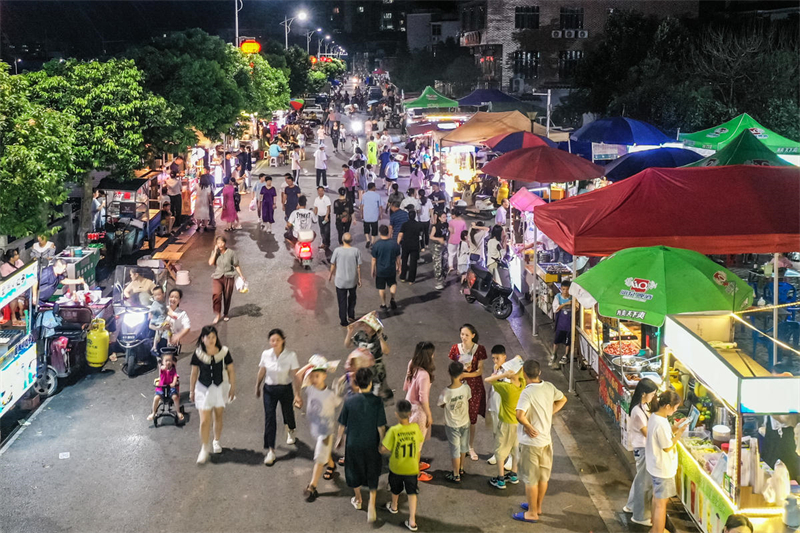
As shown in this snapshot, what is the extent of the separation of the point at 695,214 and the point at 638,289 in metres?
1.74

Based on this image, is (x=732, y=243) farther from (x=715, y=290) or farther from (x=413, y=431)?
(x=413, y=431)

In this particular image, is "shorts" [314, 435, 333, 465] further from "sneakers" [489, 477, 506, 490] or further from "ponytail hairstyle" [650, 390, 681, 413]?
"ponytail hairstyle" [650, 390, 681, 413]

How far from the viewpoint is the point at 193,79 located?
22047 mm

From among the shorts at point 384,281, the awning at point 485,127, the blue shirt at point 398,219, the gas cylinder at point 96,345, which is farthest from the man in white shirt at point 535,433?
the awning at point 485,127

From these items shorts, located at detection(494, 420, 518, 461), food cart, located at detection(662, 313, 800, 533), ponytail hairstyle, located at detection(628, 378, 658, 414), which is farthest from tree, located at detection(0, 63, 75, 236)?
food cart, located at detection(662, 313, 800, 533)

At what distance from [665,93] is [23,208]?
24.5m

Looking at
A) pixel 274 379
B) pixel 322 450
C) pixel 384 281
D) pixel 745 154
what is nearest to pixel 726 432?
pixel 322 450

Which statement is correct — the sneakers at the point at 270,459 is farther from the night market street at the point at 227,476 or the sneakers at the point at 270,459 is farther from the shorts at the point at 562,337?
the shorts at the point at 562,337

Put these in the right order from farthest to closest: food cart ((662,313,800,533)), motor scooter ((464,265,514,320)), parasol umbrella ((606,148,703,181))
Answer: parasol umbrella ((606,148,703,181)) → motor scooter ((464,265,514,320)) → food cart ((662,313,800,533))

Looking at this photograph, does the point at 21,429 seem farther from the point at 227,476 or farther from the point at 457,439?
the point at 457,439

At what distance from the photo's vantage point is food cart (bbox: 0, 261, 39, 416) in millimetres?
9328

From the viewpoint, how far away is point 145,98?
18.1m

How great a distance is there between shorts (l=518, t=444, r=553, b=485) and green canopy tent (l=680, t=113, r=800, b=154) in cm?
1294

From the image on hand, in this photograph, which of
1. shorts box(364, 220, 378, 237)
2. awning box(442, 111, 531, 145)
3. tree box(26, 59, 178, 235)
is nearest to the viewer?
tree box(26, 59, 178, 235)
